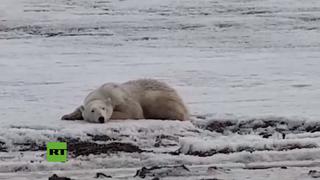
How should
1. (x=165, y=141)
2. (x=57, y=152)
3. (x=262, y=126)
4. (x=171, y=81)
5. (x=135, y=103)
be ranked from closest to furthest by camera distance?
(x=57, y=152), (x=165, y=141), (x=262, y=126), (x=135, y=103), (x=171, y=81)

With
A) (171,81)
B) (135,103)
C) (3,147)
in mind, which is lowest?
(3,147)

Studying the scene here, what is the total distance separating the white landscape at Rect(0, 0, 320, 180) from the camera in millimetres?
6121

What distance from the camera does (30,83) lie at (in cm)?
1162

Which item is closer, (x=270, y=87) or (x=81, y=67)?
(x=270, y=87)

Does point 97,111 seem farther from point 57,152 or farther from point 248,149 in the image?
point 248,149

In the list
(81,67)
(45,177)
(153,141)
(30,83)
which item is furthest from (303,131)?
(81,67)

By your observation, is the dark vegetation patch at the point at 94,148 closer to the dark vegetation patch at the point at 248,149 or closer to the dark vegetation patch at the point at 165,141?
the dark vegetation patch at the point at 165,141

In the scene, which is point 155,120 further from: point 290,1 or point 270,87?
point 290,1

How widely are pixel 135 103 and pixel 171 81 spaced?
3648 mm

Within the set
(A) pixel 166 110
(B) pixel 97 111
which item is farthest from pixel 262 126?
(B) pixel 97 111

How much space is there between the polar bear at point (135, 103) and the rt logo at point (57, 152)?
138cm

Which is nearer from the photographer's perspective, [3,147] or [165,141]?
[3,147]

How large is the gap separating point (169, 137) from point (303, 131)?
1471 millimetres

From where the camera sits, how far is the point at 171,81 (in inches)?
465
